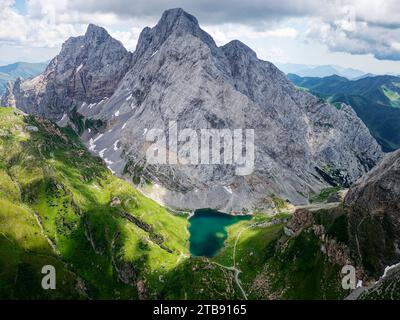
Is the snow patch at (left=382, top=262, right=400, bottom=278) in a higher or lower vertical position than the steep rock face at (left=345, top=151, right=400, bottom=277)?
lower

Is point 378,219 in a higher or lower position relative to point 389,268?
higher

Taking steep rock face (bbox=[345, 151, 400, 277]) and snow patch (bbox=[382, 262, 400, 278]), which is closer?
snow patch (bbox=[382, 262, 400, 278])

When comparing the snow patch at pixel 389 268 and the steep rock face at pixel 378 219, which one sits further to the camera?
the steep rock face at pixel 378 219

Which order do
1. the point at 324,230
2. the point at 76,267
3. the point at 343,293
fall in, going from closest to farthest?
the point at 343,293
the point at 324,230
the point at 76,267

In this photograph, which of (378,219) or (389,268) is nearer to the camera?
(389,268)

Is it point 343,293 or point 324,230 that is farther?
point 324,230
